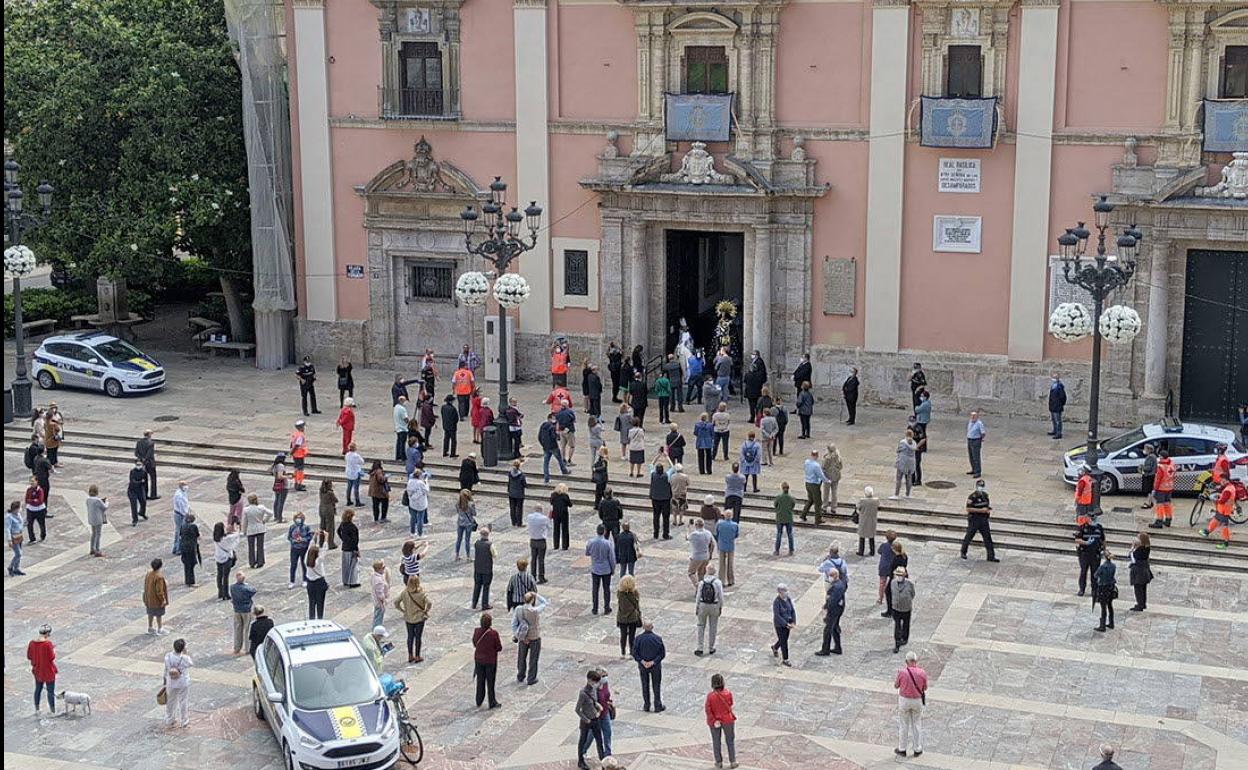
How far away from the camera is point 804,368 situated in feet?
107

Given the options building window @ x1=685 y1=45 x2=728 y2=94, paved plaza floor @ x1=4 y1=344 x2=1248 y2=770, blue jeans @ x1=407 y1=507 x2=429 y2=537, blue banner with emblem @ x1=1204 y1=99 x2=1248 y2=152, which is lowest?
paved plaza floor @ x1=4 y1=344 x2=1248 y2=770

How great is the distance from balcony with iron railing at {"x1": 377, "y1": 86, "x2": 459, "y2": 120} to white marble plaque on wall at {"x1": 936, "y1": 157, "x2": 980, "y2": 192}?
11092 mm

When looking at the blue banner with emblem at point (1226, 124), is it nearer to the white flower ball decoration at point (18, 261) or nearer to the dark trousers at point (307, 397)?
the dark trousers at point (307, 397)

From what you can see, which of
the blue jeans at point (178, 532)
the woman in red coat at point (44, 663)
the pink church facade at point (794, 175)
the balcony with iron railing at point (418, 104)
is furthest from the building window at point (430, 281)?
the woman in red coat at point (44, 663)

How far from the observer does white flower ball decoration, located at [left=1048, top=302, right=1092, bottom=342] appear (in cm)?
2569

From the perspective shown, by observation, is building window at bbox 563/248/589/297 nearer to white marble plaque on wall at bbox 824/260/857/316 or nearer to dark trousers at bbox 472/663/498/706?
white marble plaque on wall at bbox 824/260/857/316

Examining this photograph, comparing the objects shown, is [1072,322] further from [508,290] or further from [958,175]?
[508,290]

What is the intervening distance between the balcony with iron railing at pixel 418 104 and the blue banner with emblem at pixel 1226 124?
1619 centimetres

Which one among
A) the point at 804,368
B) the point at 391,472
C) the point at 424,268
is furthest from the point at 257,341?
the point at 804,368

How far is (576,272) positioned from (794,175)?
5543mm

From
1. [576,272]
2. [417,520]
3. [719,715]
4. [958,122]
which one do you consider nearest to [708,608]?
[719,715]

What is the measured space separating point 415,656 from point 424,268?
18.2m

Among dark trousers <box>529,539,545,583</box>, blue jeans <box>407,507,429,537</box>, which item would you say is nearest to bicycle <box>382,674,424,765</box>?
dark trousers <box>529,539,545,583</box>

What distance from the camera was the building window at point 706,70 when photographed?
34.2m
